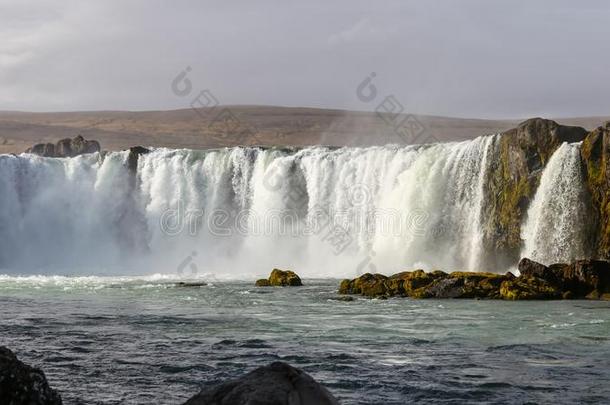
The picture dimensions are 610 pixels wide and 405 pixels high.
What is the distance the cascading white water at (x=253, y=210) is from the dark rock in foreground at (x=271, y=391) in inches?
1495

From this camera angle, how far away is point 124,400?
1405cm

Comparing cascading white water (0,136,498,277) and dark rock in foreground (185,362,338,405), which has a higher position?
cascading white water (0,136,498,277)

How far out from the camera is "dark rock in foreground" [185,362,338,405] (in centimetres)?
912

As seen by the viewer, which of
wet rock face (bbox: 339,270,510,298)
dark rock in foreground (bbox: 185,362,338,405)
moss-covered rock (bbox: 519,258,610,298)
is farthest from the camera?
wet rock face (bbox: 339,270,510,298)

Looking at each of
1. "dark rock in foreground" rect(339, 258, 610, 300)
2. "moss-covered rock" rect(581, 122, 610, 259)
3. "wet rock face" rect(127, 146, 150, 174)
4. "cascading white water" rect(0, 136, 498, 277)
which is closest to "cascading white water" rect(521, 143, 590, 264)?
"moss-covered rock" rect(581, 122, 610, 259)

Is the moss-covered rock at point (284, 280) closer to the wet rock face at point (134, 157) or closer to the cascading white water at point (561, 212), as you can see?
the cascading white water at point (561, 212)

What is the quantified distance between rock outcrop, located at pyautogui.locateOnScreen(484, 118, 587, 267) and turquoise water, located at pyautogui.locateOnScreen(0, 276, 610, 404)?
14.2m

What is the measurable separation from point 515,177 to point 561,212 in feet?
14.2

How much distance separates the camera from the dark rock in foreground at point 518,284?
107 feet

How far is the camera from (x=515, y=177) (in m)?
45.2

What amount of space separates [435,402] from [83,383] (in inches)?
241

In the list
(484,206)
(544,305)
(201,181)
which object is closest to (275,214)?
(201,181)

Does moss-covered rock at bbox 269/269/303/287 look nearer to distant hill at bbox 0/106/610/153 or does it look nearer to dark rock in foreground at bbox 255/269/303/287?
dark rock in foreground at bbox 255/269/303/287

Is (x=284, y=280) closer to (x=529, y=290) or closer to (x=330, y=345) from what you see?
(x=529, y=290)
